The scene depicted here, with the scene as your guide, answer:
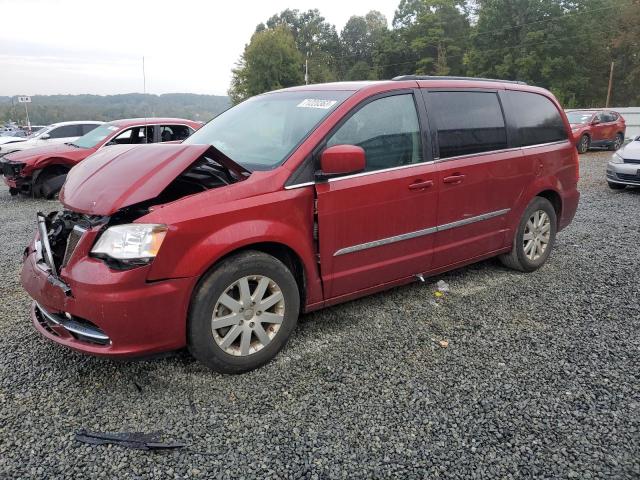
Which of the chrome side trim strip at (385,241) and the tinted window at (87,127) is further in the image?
the tinted window at (87,127)

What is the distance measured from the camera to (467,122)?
160 inches

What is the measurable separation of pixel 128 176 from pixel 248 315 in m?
1.08

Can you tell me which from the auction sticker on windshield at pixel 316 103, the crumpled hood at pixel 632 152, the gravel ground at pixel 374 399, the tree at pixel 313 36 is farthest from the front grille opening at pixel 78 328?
the tree at pixel 313 36

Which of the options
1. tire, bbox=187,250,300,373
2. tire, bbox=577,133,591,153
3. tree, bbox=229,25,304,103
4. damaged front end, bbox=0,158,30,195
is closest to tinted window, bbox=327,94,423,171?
tire, bbox=187,250,300,373

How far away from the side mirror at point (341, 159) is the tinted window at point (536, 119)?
7.07ft

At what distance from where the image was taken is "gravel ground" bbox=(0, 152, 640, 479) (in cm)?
229

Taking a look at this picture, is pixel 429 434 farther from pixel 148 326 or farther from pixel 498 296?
pixel 498 296

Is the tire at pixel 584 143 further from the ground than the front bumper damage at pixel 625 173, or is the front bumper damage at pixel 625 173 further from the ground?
the tire at pixel 584 143

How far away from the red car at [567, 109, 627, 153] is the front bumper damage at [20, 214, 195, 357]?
55.3 feet

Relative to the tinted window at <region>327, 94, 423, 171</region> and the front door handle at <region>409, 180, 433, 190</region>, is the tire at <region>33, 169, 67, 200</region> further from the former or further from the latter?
the front door handle at <region>409, 180, 433, 190</region>

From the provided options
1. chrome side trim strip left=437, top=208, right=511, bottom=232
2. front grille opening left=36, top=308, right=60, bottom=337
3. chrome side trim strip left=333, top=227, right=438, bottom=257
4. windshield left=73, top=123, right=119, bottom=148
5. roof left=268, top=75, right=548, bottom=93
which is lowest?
front grille opening left=36, top=308, right=60, bottom=337

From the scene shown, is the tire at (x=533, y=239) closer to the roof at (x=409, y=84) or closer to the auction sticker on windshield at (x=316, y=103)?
the roof at (x=409, y=84)

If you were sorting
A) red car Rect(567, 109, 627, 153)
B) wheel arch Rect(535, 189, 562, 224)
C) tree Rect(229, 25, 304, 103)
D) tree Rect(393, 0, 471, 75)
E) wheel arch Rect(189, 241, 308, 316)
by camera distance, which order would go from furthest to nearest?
tree Rect(229, 25, 304, 103) → tree Rect(393, 0, 471, 75) → red car Rect(567, 109, 627, 153) → wheel arch Rect(535, 189, 562, 224) → wheel arch Rect(189, 241, 308, 316)

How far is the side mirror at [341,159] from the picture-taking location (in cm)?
305
